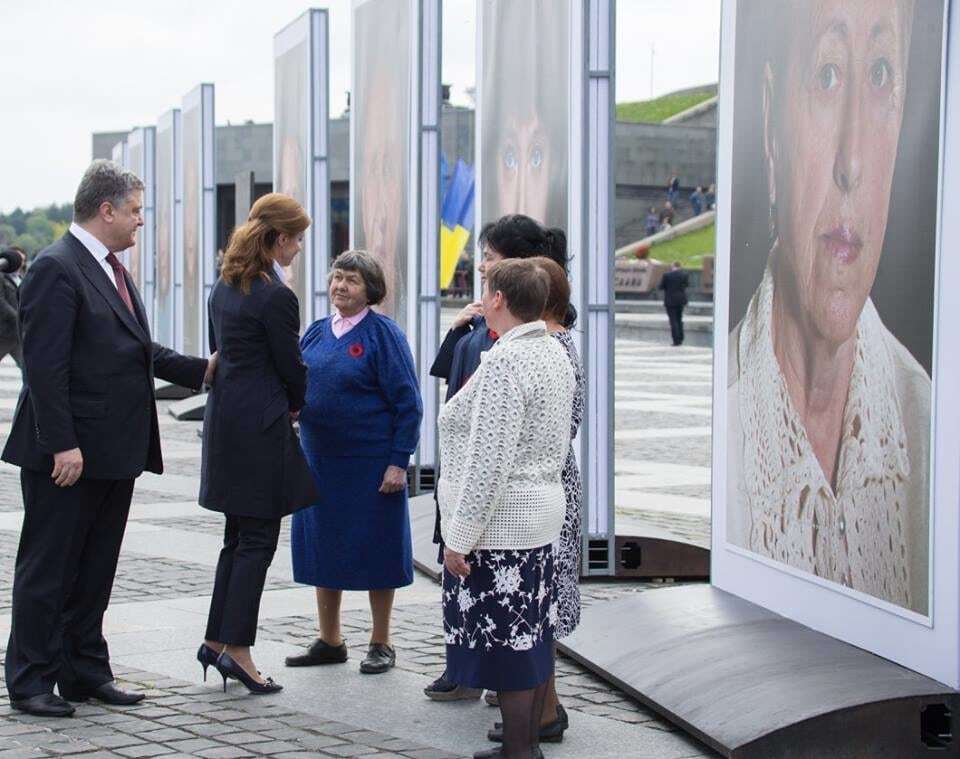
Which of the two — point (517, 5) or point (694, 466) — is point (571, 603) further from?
point (694, 466)

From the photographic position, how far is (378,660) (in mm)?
6828

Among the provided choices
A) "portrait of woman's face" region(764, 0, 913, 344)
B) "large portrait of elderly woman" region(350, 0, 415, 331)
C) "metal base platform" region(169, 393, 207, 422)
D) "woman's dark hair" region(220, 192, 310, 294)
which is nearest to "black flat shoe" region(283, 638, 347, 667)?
"woman's dark hair" region(220, 192, 310, 294)

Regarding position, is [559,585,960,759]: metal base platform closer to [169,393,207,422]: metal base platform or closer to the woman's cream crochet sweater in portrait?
the woman's cream crochet sweater in portrait

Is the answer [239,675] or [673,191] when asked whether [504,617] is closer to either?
[239,675]

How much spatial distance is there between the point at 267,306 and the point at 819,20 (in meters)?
2.25

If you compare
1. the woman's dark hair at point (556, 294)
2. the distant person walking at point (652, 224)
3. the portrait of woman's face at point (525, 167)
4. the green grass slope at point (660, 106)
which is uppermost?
the green grass slope at point (660, 106)

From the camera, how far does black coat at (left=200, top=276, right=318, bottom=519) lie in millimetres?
6352

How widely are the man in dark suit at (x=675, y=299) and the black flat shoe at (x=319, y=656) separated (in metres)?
29.9

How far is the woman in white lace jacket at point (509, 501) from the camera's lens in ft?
16.8

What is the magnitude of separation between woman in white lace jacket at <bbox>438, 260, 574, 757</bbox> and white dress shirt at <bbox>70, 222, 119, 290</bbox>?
62.5 inches

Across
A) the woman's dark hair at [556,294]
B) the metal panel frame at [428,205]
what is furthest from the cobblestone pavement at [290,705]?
the metal panel frame at [428,205]

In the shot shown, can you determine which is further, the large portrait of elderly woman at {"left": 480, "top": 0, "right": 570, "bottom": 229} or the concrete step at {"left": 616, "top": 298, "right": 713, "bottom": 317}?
the concrete step at {"left": 616, "top": 298, "right": 713, "bottom": 317}

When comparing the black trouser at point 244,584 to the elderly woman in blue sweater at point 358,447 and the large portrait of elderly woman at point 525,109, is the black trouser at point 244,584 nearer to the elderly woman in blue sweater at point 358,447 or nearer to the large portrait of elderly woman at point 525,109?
the elderly woman in blue sweater at point 358,447

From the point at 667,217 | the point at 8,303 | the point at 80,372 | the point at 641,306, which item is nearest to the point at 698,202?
the point at 667,217
